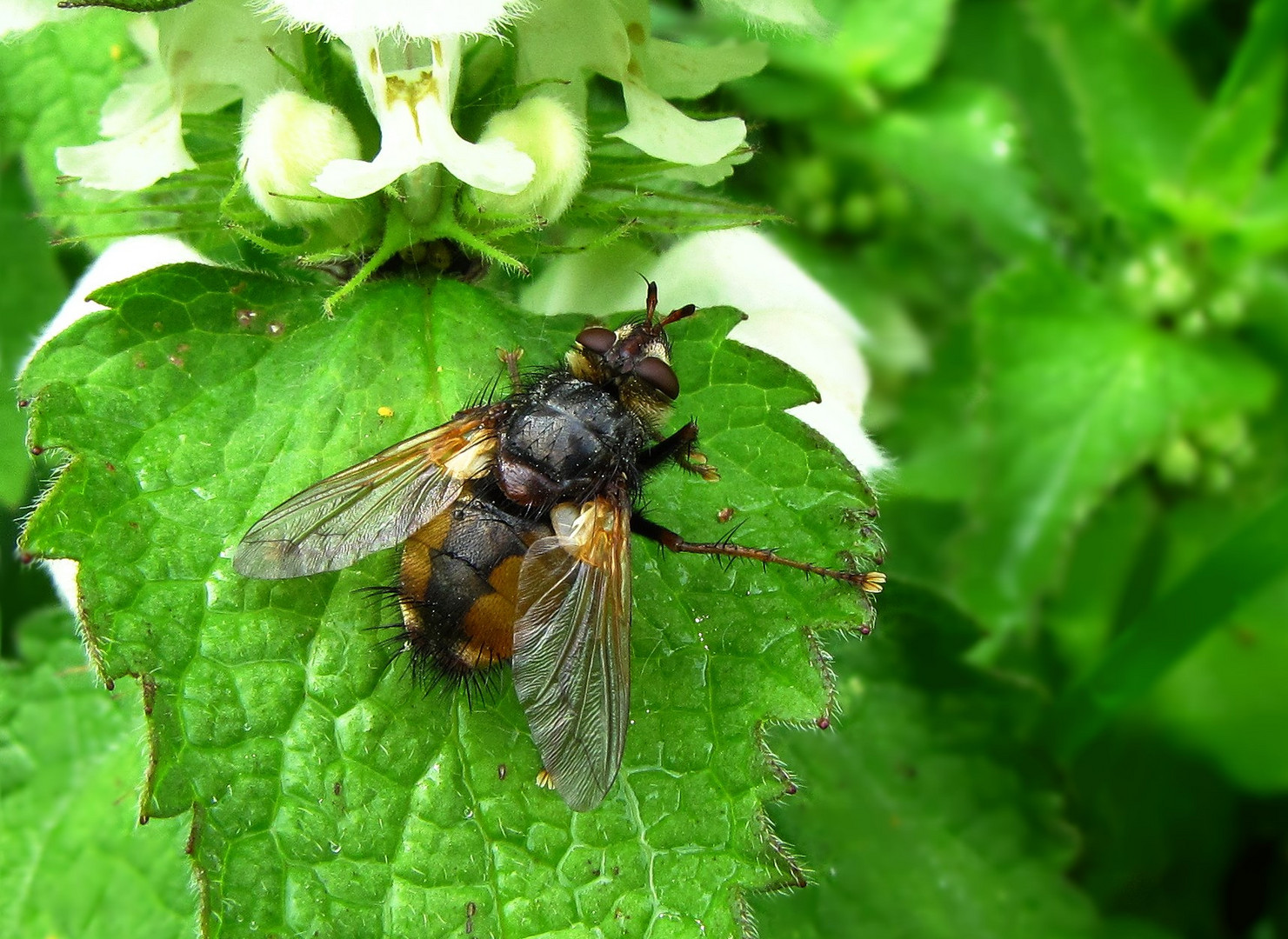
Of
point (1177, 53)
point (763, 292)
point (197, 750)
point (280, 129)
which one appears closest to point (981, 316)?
point (763, 292)

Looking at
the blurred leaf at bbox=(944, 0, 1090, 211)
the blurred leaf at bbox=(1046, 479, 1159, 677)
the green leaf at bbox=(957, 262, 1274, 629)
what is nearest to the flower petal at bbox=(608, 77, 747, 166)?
the green leaf at bbox=(957, 262, 1274, 629)

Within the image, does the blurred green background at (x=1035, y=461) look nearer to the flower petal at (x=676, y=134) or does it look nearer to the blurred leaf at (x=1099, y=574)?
the blurred leaf at (x=1099, y=574)

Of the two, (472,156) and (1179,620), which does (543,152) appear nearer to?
(472,156)

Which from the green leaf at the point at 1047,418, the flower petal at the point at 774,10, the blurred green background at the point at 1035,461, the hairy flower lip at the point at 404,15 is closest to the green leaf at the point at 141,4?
the hairy flower lip at the point at 404,15

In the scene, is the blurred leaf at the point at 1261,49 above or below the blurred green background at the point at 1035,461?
above

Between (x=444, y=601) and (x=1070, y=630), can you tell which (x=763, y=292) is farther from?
(x=1070, y=630)

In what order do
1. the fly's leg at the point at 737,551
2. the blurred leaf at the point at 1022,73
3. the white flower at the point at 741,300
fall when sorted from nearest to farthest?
the fly's leg at the point at 737,551
the white flower at the point at 741,300
the blurred leaf at the point at 1022,73
